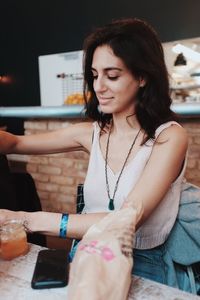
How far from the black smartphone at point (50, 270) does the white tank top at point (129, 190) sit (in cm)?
40

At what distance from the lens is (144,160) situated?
A: 1.17m

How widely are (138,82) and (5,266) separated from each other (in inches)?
32.5

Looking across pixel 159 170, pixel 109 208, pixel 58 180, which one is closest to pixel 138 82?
pixel 159 170

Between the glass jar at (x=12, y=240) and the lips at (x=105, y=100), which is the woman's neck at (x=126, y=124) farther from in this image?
the glass jar at (x=12, y=240)

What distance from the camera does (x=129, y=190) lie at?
1.14 m

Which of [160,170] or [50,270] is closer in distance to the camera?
[50,270]

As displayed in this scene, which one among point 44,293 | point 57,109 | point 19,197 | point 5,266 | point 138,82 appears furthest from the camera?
point 57,109

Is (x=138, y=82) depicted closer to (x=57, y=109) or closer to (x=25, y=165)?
(x=57, y=109)

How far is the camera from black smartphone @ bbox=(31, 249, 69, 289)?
2.19 ft

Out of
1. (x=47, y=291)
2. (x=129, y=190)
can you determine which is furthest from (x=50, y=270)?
(x=129, y=190)

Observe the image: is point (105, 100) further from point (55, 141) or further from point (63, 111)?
point (63, 111)

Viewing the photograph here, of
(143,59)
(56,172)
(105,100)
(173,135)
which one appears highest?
(143,59)

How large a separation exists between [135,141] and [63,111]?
4.64 feet

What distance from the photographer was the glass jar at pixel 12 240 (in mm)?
794
